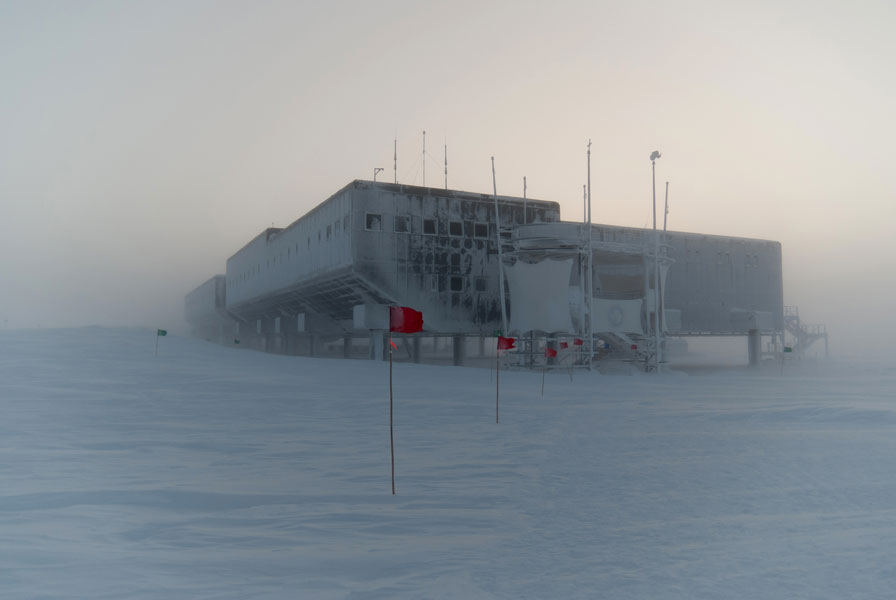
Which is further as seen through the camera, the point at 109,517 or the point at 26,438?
the point at 26,438

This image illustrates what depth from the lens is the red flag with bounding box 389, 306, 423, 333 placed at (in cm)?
993

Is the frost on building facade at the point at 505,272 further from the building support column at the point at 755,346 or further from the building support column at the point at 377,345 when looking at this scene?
the building support column at the point at 755,346

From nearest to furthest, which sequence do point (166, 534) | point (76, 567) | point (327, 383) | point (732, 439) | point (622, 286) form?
point (76, 567), point (166, 534), point (732, 439), point (327, 383), point (622, 286)

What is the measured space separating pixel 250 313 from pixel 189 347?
3629 cm

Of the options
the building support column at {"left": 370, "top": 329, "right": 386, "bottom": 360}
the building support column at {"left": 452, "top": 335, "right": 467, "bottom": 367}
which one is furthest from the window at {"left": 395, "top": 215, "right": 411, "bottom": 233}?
the building support column at {"left": 452, "top": 335, "right": 467, "bottom": 367}

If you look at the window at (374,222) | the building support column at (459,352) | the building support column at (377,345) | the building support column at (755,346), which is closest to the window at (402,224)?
the window at (374,222)

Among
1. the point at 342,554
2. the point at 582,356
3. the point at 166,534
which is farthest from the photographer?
the point at 582,356

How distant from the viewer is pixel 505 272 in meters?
46.1

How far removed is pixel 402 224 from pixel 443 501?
118ft

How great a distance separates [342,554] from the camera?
676cm

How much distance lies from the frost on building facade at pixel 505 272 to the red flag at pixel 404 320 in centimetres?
3136

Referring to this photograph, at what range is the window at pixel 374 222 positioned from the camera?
142ft

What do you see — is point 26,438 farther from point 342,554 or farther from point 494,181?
point 494,181

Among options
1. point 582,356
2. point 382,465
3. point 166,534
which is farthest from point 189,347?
point 166,534
